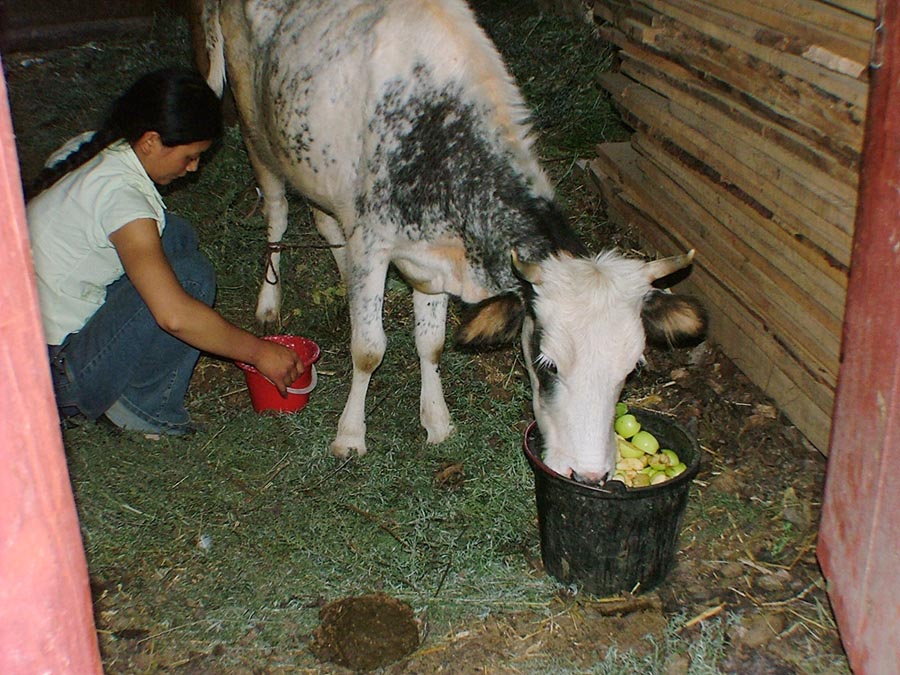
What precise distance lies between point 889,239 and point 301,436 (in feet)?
10.5

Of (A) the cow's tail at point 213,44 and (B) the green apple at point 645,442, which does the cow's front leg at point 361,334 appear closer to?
(B) the green apple at point 645,442

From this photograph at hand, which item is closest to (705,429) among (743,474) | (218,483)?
(743,474)

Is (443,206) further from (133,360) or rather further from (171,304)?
(133,360)

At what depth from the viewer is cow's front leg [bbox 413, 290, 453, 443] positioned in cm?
516

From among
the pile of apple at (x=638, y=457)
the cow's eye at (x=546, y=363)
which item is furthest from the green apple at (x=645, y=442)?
the cow's eye at (x=546, y=363)

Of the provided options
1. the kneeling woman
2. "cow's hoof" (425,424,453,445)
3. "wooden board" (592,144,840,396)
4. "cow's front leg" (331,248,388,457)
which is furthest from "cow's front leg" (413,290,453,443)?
"wooden board" (592,144,840,396)

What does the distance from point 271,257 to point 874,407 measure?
4118 millimetres

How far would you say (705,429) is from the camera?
16.9ft

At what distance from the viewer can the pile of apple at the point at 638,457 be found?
3.92m

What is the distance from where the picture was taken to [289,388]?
5055 millimetres

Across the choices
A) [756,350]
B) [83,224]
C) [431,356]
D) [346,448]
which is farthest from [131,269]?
[756,350]

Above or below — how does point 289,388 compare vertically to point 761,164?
below

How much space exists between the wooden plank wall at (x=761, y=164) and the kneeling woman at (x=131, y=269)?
8.18 ft

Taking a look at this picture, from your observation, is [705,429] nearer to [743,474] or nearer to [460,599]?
[743,474]
